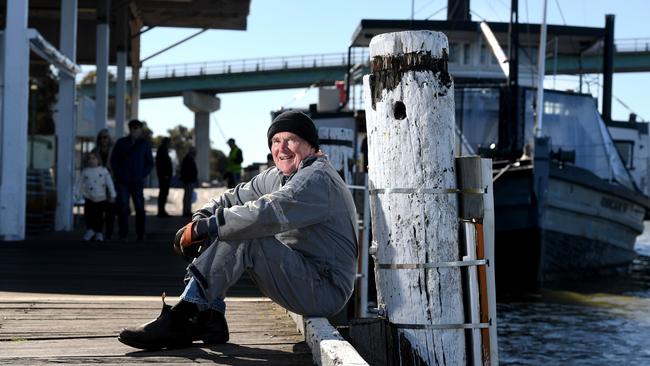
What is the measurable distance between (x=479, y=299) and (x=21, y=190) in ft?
33.0

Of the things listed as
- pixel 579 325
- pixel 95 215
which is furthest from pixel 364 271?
pixel 579 325

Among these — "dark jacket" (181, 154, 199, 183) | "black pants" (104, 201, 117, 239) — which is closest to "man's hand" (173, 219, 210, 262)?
A: "black pants" (104, 201, 117, 239)

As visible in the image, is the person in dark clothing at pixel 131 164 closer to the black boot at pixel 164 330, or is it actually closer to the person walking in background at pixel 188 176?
the person walking in background at pixel 188 176

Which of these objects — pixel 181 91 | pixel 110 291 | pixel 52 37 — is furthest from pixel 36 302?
pixel 181 91

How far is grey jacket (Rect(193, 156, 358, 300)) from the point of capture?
5.55 meters

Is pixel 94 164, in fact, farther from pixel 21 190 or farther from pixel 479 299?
pixel 479 299

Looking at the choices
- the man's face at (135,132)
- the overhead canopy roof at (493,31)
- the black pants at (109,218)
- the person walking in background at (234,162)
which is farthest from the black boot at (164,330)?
the overhead canopy roof at (493,31)

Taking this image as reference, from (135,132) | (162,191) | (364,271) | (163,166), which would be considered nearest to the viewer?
(364,271)

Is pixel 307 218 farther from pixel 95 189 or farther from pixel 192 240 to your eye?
pixel 95 189

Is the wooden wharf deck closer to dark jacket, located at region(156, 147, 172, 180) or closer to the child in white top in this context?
the child in white top

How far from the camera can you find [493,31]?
32.8m

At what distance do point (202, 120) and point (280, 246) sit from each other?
68.3 metres

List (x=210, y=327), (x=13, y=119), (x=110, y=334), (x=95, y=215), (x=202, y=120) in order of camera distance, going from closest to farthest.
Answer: (x=210, y=327)
(x=110, y=334)
(x=13, y=119)
(x=95, y=215)
(x=202, y=120)

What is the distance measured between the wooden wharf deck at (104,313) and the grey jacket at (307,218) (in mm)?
501
